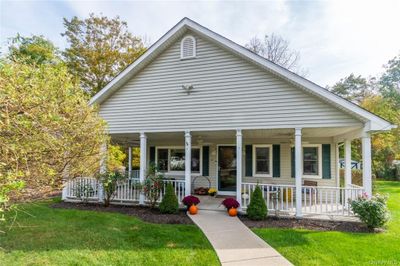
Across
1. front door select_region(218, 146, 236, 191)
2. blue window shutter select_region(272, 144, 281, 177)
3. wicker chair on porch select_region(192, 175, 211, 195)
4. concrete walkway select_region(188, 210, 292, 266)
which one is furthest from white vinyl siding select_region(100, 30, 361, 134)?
wicker chair on porch select_region(192, 175, 211, 195)

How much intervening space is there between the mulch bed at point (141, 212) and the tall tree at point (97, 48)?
1387 cm

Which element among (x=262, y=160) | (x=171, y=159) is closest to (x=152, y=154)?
(x=171, y=159)

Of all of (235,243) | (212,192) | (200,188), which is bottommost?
(235,243)

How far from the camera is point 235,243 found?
5.68 metres

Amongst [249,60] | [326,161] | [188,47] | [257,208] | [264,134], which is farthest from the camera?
[326,161]

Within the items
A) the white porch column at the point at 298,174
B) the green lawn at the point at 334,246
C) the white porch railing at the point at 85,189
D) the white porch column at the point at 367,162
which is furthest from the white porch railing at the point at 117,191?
the white porch column at the point at 367,162

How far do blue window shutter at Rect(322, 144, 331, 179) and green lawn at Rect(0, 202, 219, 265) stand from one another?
682cm

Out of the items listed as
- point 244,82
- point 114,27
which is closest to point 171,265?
point 244,82

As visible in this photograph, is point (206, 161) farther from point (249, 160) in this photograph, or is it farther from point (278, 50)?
point (278, 50)

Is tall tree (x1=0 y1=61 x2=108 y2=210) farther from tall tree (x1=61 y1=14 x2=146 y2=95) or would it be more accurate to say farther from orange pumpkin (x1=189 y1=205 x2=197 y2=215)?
tall tree (x1=61 y1=14 x2=146 y2=95)

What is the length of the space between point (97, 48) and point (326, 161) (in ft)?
65.1

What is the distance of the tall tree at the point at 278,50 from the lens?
23.8 m

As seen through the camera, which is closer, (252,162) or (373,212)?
(373,212)

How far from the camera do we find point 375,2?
301 inches
